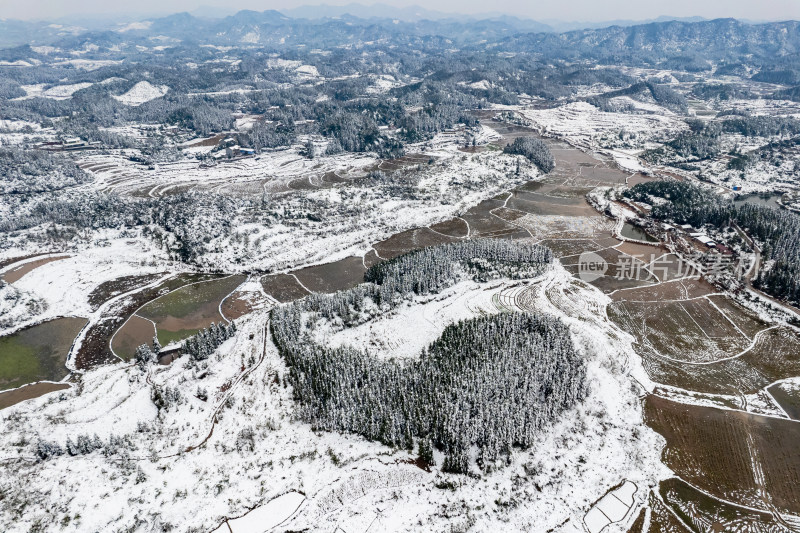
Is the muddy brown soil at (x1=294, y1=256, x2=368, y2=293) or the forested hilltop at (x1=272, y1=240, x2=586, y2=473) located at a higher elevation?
the forested hilltop at (x1=272, y1=240, x2=586, y2=473)

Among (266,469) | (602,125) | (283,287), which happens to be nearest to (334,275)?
(283,287)

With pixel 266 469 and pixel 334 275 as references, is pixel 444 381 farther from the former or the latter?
pixel 334 275

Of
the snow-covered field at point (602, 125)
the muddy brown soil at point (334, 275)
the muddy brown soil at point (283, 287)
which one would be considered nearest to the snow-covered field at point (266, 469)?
the muddy brown soil at point (283, 287)

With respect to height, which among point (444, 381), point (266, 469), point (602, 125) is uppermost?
point (602, 125)

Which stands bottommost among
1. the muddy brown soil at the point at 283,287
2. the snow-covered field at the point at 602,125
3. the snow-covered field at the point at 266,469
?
the snow-covered field at the point at 266,469

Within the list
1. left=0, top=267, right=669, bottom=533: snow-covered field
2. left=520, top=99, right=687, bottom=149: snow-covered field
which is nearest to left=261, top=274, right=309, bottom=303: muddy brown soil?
left=0, top=267, right=669, bottom=533: snow-covered field

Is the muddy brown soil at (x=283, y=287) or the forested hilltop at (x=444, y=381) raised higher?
the forested hilltop at (x=444, y=381)

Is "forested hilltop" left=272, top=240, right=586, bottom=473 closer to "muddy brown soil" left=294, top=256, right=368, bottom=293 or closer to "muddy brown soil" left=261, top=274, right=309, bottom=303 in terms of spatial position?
"muddy brown soil" left=261, top=274, right=309, bottom=303

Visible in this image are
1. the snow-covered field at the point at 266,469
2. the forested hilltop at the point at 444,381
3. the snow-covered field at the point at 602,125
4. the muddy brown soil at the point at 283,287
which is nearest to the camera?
the snow-covered field at the point at 266,469

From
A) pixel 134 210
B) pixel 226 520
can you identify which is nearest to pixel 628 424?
pixel 226 520

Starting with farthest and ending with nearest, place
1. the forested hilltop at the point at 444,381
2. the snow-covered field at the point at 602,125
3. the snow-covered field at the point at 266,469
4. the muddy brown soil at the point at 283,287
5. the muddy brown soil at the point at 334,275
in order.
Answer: the snow-covered field at the point at 602,125, the muddy brown soil at the point at 334,275, the muddy brown soil at the point at 283,287, the forested hilltop at the point at 444,381, the snow-covered field at the point at 266,469

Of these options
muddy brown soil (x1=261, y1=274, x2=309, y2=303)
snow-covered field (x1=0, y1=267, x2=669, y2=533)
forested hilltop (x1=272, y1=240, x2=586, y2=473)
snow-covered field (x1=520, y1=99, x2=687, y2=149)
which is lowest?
snow-covered field (x1=0, y1=267, x2=669, y2=533)

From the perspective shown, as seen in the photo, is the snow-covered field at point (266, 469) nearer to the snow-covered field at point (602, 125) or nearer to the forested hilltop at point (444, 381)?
the forested hilltop at point (444, 381)
